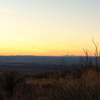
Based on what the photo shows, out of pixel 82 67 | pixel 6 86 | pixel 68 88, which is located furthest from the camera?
pixel 82 67

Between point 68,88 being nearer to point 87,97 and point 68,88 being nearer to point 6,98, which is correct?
point 87,97

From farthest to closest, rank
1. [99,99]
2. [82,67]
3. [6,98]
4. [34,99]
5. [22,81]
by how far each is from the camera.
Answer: [82,67], [22,81], [6,98], [34,99], [99,99]

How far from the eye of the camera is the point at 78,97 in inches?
698

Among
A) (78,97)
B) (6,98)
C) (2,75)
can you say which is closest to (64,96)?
(78,97)

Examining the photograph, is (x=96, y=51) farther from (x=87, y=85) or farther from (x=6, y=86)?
(x=87, y=85)

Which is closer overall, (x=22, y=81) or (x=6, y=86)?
(x=6, y=86)

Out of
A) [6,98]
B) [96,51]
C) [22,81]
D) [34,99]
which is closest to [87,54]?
[96,51]

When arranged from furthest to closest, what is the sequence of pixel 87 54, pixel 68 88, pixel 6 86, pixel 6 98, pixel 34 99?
pixel 87 54 → pixel 6 86 → pixel 6 98 → pixel 34 99 → pixel 68 88

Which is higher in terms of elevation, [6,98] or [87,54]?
[87,54]

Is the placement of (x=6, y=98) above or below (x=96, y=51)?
below

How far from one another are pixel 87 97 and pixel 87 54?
72.5 ft

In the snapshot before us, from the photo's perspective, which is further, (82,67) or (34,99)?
(82,67)

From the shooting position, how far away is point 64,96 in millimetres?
18031

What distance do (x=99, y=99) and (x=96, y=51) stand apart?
19.4 metres
